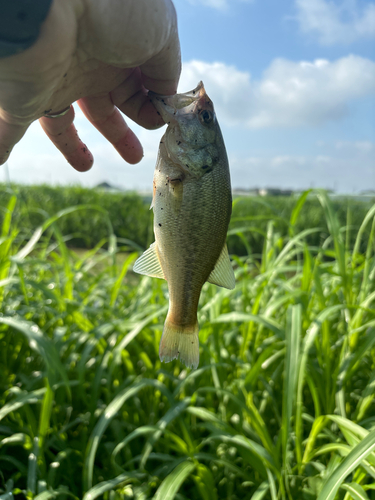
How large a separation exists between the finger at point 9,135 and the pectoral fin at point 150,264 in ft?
1.35

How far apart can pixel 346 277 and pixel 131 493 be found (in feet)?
3.96

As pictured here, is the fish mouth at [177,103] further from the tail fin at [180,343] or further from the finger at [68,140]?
the tail fin at [180,343]

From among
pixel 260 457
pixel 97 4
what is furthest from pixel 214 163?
pixel 260 457

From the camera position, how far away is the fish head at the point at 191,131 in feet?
2.70

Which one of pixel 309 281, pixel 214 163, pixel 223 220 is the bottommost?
pixel 309 281

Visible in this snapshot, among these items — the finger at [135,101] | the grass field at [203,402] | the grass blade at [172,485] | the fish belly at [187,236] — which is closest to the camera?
the fish belly at [187,236]

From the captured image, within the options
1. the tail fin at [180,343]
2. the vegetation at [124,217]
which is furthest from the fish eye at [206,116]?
the vegetation at [124,217]

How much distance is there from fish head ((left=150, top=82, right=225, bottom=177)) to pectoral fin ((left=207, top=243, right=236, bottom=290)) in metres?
0.20

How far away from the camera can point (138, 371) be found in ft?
6.47

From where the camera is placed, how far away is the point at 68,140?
108 centimetres

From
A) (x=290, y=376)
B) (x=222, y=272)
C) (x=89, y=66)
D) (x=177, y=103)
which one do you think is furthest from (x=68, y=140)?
(x=290, y=376)

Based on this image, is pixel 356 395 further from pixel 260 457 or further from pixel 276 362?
pixel 260 457

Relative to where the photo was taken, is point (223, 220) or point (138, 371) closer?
point (223, 220)

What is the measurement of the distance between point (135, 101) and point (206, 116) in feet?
0.96
